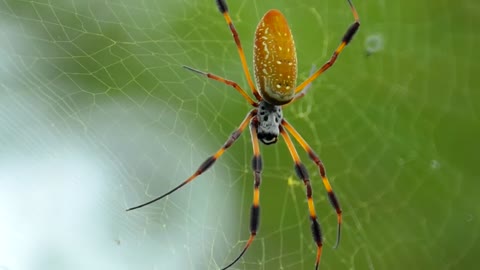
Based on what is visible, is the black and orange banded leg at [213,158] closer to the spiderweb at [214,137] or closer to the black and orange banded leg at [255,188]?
the black and orange banded leg at [255,188]

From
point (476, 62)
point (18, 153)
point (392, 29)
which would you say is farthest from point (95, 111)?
point (476, 62)

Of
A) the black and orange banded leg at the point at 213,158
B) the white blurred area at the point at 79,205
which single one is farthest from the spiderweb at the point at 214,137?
the black and orange banded leg at the point at 213,158

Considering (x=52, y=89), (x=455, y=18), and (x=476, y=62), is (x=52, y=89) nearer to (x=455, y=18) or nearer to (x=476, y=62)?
(x=455, y=18)

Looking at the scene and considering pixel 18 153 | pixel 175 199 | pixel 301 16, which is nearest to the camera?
pixel 18 153

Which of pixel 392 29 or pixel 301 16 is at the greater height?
pixel 301 16

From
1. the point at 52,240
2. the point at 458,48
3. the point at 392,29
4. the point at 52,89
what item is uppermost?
the point at 52,89

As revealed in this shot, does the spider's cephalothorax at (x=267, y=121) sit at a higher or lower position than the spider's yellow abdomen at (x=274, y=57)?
lower

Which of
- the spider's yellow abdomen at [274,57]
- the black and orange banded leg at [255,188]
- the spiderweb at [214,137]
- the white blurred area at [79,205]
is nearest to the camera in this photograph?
the spider's yellow abdomen at [274,57]

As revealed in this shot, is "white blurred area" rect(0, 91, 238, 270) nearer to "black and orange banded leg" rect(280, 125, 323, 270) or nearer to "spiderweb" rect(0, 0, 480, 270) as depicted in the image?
"spiderweb" rect(0, 0, 480, 270)

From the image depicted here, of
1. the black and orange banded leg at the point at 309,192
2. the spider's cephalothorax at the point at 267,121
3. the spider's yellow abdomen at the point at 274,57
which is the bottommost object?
the black and orange banded leg at the point at 309,192
